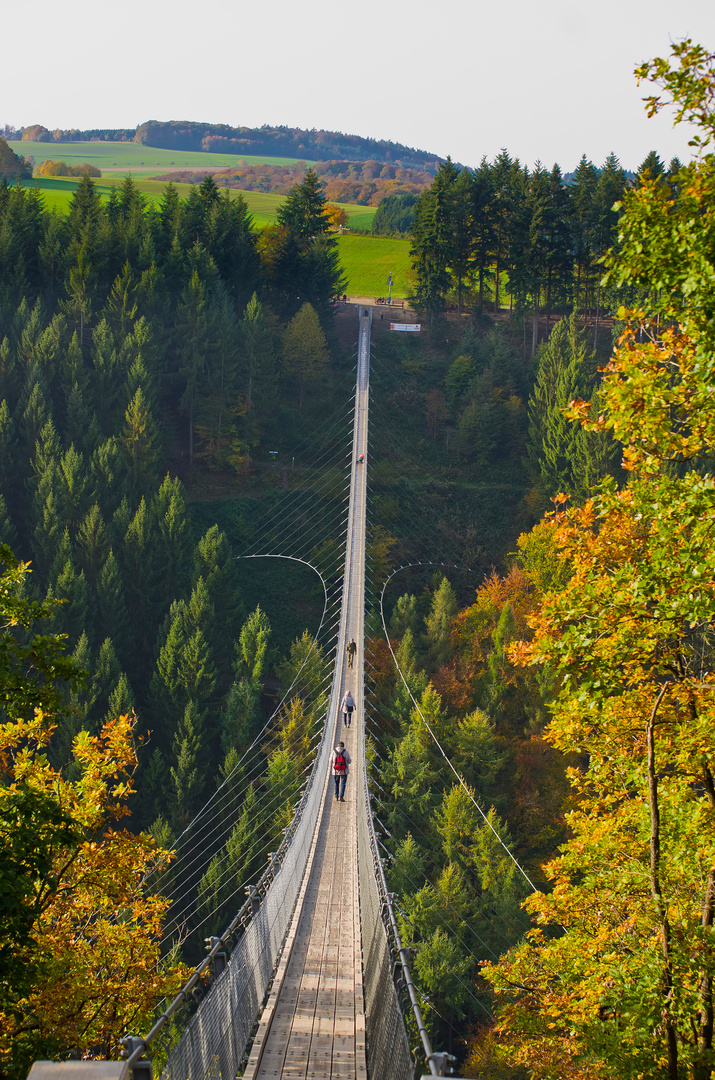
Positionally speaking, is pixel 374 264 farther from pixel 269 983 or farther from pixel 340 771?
pixel 269 983

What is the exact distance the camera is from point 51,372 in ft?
110

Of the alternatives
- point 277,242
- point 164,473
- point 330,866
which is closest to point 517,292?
point 277,242

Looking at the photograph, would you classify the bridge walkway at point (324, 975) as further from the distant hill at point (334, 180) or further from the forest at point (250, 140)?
the forest at point (250, 140)

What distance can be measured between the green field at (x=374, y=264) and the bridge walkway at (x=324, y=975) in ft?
141

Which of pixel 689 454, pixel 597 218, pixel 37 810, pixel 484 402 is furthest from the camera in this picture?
pixel 597 218

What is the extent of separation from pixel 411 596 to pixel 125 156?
9795cm

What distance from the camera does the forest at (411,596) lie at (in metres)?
5.28

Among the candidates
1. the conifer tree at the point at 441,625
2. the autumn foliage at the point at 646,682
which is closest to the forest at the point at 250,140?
the conifer tree at the point at 441,625

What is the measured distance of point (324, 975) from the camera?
9375mm

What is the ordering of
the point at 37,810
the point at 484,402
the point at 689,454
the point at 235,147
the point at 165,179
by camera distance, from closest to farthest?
the point at 689,454 → the point at 37,810 → the point at 484,402 → the point at 165,179 → the point at 235,147

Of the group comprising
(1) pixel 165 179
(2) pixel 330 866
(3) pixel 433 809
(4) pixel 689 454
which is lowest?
(3) pixel 433 809

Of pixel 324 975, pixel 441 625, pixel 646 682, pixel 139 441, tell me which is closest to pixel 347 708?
pixel 324 975

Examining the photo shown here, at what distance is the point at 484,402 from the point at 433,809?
827 inches

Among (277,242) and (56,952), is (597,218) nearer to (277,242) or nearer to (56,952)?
(277,242)
